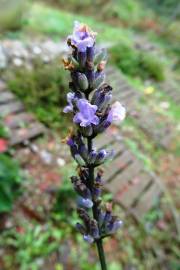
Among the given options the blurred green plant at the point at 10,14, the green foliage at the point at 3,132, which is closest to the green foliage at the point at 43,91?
the green foliage at the point at 3,132

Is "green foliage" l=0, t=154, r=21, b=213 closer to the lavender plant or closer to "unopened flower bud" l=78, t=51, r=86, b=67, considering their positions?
the lavender plant

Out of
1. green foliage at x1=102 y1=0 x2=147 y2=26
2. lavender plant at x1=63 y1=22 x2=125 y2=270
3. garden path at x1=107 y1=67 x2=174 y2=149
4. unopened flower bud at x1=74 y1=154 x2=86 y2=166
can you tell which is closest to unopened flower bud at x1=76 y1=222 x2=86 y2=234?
lavender plant at x1=63 y1=22 x2=125 y2=270

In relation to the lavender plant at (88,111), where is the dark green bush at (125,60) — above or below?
above

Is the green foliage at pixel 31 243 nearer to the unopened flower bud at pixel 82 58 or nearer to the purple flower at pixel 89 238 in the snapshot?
the purple flower at pixel 89 238

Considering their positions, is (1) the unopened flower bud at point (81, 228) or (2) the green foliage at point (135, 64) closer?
(1) the unopened flower bud at point (81, 228)

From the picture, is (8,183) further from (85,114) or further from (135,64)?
(135,64)

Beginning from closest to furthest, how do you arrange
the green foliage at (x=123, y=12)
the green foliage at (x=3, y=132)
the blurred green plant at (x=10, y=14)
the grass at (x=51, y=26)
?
the green foliage at (x=3, y=132)
the blurred green plant at (x=10, y=14)
the grass at (x=51, y=26)
the green foliage at (x=123, y=12)
